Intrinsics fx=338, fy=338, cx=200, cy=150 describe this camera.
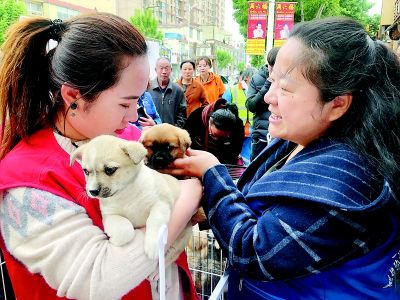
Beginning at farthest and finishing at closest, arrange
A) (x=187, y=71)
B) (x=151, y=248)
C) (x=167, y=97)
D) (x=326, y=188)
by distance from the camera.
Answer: (x=187, y=71) → (x=167, y=97) → (x=151, y=248) → (x=326, y=188)

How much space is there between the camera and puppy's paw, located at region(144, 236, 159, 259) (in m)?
1.29

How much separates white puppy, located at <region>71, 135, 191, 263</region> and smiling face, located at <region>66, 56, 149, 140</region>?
12 centimetres

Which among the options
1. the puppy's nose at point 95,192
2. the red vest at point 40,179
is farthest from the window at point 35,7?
the puppy's nose at point 95,192

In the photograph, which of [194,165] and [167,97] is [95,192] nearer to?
[194,165]

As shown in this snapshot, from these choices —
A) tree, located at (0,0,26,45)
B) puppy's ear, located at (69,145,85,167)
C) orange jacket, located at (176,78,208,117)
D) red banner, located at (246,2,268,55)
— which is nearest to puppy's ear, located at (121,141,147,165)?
puppy's ear, located at (69,145,85,167)

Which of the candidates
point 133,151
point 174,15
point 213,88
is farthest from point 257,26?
Result: point 174,15

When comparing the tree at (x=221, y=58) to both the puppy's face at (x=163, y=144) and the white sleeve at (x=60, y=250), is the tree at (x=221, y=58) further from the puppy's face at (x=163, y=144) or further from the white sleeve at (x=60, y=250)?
the white sleeve at (x=60, y=250)

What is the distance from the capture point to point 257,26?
17.3m

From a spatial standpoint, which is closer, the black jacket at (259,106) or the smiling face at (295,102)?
the smiling face at (295,102)

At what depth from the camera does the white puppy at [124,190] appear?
1.33m

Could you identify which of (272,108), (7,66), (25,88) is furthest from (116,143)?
(272,108)

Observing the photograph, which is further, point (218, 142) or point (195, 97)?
point (195, 97)

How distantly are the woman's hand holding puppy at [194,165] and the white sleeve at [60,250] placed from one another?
558 millimetres

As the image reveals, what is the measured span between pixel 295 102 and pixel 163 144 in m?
0.86
